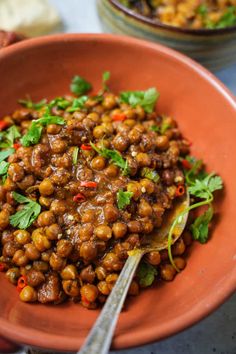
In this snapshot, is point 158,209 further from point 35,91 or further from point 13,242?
point 35,91

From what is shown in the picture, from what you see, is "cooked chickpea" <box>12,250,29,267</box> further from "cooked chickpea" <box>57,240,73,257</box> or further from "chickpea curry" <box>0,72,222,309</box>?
"cooked chickpea" <box>57,240,73,257</box>

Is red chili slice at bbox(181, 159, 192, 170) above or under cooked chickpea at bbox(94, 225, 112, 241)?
above

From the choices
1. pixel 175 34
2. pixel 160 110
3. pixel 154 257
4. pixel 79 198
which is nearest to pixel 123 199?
pixel 79 198

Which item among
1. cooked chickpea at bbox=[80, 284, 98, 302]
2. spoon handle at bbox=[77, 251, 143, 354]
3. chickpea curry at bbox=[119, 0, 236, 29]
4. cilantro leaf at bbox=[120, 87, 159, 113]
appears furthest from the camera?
chickpea curry at bbox=[119, 0, 236, 29]

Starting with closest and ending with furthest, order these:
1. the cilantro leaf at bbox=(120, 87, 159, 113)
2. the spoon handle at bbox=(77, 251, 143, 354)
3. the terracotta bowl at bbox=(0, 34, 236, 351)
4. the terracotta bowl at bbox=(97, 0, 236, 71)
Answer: the spoon handle at bbox=(77, 251, 143, 354)
the terracotta bowl at bbox=(0, 34, 236, 351)
the cilantro leaf at bbox=(120, 87, 159, 113)
the terracotta bowl at bbox=(97, 0, 236, 71)

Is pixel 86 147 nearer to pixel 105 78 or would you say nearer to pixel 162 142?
pixel 162 142

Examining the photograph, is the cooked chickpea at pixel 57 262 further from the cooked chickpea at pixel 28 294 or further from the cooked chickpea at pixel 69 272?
the cooked chickpea at pixel 28 294

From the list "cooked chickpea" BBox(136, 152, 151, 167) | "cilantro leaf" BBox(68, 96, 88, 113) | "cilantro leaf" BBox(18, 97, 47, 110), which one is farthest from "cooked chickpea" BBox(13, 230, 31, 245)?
"cilantro leaf" BBox(18, 97, 47, 110)

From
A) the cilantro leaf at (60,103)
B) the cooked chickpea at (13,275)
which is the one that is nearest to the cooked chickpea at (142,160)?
the cilantro leaf at (60,103)
